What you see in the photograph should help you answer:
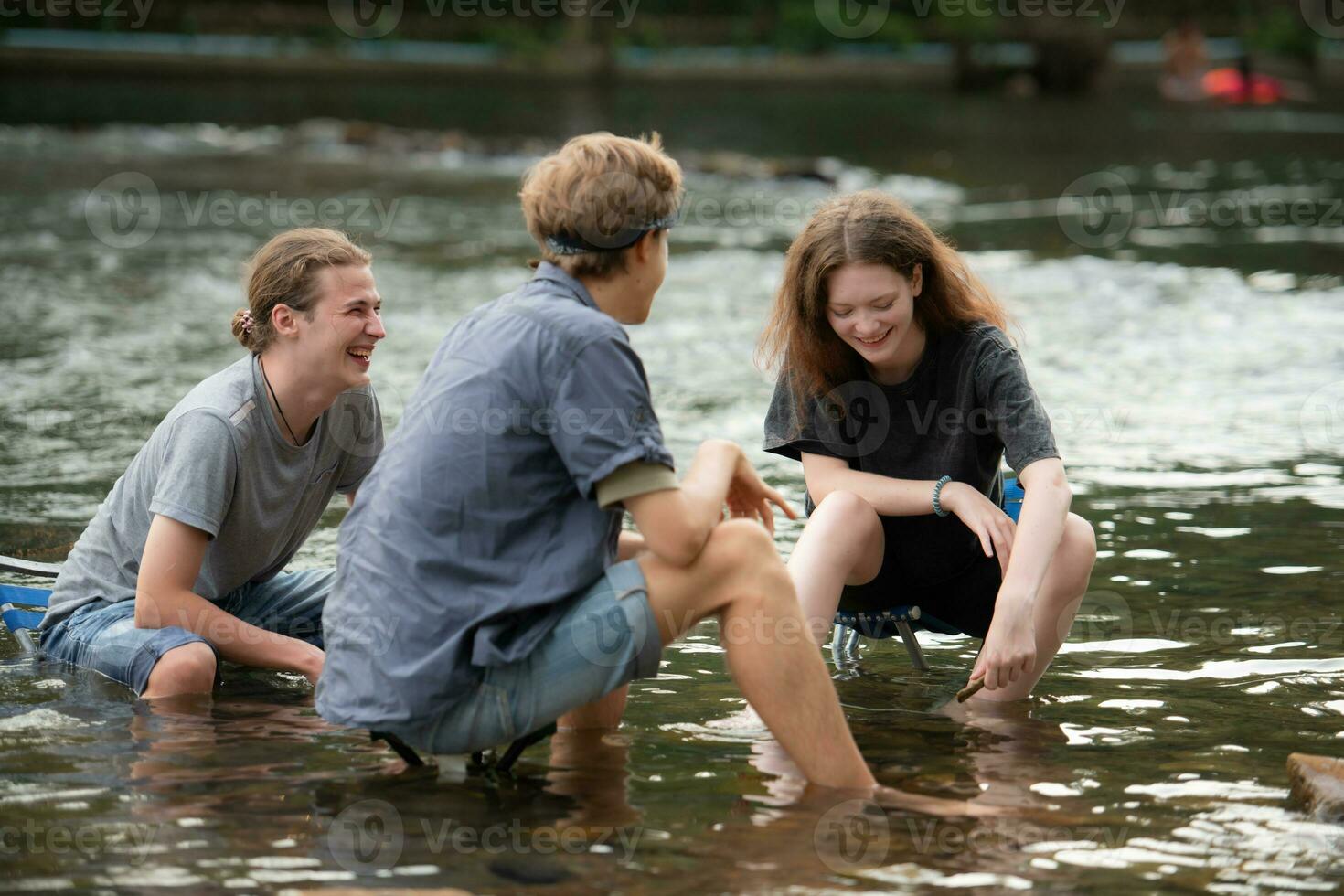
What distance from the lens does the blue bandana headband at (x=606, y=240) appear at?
301cm

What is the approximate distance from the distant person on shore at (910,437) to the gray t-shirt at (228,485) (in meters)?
1.00

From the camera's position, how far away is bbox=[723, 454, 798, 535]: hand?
3.25 metres

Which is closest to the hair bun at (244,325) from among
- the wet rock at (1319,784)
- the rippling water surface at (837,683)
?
the rippling water surface at (837,683)

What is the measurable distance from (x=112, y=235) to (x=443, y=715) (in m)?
11.6

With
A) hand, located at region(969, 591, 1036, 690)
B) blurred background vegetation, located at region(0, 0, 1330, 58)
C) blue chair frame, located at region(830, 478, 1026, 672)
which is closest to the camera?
hand, located at region(969, 591, 1036, 690)

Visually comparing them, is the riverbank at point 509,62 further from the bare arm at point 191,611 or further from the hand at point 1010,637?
the hand at point 1010,637

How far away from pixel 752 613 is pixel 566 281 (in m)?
0.67

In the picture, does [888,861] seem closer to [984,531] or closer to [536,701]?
[536,701]

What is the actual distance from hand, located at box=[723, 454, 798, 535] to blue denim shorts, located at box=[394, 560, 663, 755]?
372mm

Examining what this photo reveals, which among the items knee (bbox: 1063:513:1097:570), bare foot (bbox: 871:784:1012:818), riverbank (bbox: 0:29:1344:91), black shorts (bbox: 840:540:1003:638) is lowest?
bare foot (bbox: 871:784:1012:818)

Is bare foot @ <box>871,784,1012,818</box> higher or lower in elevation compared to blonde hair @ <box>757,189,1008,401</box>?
lower

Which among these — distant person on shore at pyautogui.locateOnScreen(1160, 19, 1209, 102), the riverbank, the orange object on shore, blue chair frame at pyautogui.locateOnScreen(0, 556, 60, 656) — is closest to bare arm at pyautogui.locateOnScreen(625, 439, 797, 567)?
blue chair frame at pyautogui.locateOnScreen(0, 556, 60, 656)

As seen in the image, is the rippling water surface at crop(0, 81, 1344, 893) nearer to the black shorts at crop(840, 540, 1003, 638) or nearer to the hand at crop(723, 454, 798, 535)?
the black shorts at crop(840, 540, 1003, 638)

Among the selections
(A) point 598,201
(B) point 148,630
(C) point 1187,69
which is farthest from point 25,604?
(C) point 1187,69
